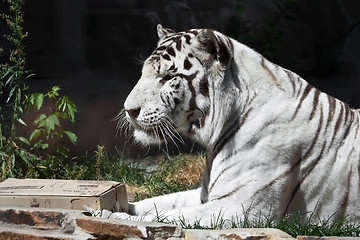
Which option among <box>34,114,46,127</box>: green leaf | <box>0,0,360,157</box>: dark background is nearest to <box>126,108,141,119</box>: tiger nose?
<box>34,114,46,127</box>: green leaf

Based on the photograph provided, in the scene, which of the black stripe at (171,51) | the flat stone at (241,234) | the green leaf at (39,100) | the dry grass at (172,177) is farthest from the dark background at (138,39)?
the flat stone at (241,234)

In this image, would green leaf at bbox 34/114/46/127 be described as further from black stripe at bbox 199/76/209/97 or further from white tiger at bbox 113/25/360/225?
black stripe at bbox 199/76/209/97

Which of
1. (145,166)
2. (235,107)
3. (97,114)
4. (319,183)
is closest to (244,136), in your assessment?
(235,107)

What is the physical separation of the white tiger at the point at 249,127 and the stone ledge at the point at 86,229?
1.74 ft

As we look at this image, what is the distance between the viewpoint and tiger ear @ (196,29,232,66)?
369cm

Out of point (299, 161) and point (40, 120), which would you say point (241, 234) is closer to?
point (299, 161)

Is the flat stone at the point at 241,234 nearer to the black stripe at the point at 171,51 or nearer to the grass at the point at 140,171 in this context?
the black stripe at the point at 171,51

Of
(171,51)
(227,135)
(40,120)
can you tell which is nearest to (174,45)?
(171,51)

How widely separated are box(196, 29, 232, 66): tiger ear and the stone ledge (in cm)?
114

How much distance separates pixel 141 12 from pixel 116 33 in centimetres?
39

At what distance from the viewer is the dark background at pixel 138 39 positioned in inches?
278

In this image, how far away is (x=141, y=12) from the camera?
7.23 metres

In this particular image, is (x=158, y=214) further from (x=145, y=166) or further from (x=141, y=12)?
(x=141, y=12)

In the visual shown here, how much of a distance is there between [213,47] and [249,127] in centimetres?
55
